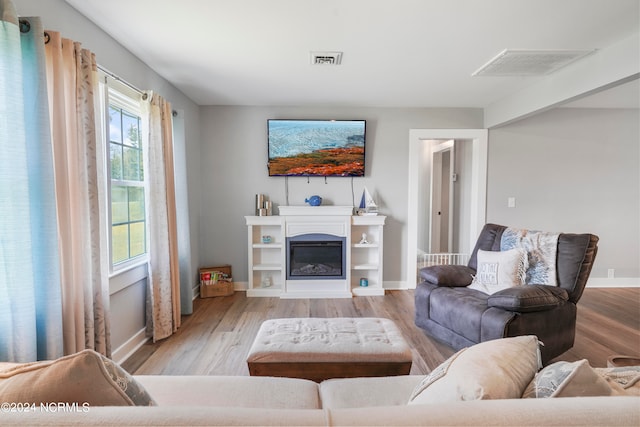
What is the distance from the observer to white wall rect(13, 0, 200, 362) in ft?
5.95

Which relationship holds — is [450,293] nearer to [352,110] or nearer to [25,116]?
[352,110]

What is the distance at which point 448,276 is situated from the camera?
111 inches

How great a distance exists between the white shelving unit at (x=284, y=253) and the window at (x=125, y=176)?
4.35ft

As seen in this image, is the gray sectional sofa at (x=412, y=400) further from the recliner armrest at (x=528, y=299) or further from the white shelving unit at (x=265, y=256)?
the white shelving unit at (x=265, y=256)

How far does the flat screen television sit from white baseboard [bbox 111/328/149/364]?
2249 mm

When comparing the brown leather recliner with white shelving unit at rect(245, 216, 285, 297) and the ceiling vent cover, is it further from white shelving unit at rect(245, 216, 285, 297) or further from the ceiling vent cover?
white shelving unit at rect(245, 216, 285, 297)

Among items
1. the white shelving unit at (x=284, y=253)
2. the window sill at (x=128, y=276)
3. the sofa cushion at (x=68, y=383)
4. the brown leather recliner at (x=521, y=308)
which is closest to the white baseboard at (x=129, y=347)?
the window sill at (x=128, y=276)

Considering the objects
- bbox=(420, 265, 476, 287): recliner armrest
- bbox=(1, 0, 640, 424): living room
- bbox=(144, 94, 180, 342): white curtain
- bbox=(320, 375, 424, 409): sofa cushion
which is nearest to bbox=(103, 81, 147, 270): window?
bbox=(144, 94, 180, 342): white curtain

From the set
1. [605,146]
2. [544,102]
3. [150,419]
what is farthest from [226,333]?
[605,146]

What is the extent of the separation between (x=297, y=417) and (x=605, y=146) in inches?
213

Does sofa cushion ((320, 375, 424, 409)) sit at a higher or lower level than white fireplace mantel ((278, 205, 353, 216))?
lower

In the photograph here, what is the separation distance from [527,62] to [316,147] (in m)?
2.29

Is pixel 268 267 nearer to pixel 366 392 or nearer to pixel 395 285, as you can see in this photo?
pixel 395 285

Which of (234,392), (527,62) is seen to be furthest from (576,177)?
(234,392)
